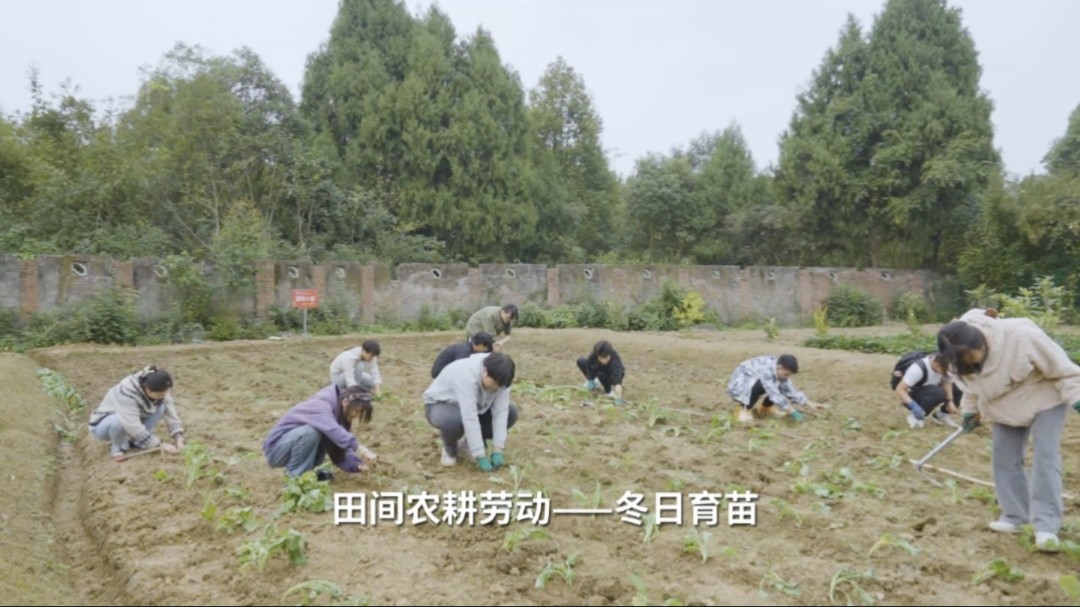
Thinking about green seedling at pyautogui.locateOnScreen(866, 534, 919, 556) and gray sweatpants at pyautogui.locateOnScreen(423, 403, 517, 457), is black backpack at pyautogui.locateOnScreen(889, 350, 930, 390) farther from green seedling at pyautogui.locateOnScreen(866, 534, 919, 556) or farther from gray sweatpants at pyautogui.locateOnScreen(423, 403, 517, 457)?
gray sweatpants at pyautogui.locateOnScreen(423, 403, 517, 457)

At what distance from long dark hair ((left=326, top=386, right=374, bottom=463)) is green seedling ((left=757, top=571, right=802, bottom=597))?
280 centimetres

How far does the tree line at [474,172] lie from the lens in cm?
2198

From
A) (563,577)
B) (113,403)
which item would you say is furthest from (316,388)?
(563,577)

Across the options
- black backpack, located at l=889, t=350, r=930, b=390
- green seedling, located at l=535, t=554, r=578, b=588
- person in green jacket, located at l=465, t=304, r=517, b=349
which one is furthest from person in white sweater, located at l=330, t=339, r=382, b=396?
black backpack, located at l=889, t=350, r=930, b=390

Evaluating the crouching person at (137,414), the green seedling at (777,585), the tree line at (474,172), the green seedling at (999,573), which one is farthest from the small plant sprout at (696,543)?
the tree line at (474,172)

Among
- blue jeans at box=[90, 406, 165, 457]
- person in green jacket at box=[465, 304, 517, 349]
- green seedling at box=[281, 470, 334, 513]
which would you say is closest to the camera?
green seedling at box=[281, 470, 334, 513]

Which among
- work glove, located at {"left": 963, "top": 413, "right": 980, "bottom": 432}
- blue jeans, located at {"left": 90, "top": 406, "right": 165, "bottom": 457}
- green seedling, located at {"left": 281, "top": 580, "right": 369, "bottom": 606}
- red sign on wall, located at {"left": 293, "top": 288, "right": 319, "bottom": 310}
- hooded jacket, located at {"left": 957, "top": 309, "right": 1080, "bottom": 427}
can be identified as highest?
red sign on wall, located at {"left": 293, "top": 288, "right": 319, "bottom": 310}

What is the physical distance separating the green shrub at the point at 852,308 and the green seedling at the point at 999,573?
19.5 meters

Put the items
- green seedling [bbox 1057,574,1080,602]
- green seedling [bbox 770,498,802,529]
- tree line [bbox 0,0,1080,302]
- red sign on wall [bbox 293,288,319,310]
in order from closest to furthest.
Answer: green seedling [bbox 1057,574,1080,602] → green seedling [bbox 770,498,802,529] → red sign on wall [bbox 293,288,319,310] → tree line [bbox 0,0,1080,302]

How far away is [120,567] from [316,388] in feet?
20.7

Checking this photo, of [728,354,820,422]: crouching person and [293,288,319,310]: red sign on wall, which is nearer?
A: [728,354,820,422]: crouching person

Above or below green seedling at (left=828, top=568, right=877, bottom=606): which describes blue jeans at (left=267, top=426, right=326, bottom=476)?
above

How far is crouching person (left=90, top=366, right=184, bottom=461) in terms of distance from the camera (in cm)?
647

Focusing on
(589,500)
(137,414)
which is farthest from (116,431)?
(589,500)
